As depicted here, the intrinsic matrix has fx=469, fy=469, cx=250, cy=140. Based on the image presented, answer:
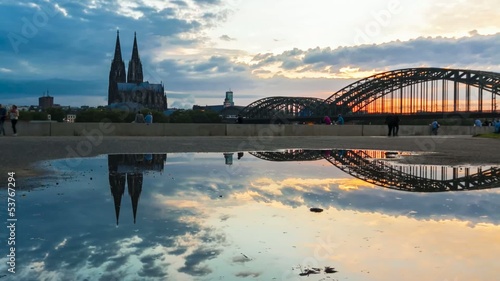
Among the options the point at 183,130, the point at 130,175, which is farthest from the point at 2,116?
the point at 130,175

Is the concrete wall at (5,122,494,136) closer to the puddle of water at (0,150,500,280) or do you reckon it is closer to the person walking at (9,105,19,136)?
the person walking at (9,105,19,136)

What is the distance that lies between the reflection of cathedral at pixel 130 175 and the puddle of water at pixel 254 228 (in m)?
0.04

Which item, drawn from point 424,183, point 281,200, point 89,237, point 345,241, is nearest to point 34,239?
point 89,237

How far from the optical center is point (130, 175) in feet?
30.8

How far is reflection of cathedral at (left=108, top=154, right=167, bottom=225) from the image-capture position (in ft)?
22.5

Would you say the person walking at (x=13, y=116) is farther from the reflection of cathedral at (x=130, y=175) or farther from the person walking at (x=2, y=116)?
the reflection of cathedral at (x=130, y=175)

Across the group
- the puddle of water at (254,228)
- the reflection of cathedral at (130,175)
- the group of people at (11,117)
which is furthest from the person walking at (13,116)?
the puddle of water at (254,228)

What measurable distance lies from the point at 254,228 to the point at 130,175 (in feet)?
16.0

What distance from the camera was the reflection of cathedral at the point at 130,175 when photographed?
6848mm

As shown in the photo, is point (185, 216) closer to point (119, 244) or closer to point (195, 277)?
point (119, 244)

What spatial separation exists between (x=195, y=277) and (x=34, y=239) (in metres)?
1.88

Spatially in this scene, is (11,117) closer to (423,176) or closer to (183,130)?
(183,130)

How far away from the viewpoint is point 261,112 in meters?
168

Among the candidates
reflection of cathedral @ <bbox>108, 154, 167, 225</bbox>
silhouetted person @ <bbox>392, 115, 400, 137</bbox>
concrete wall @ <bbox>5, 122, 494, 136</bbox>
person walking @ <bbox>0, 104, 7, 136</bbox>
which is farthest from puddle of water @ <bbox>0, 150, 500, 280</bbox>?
silhouetted person @ <bbox>392, 115, 400, 137</bbox>
